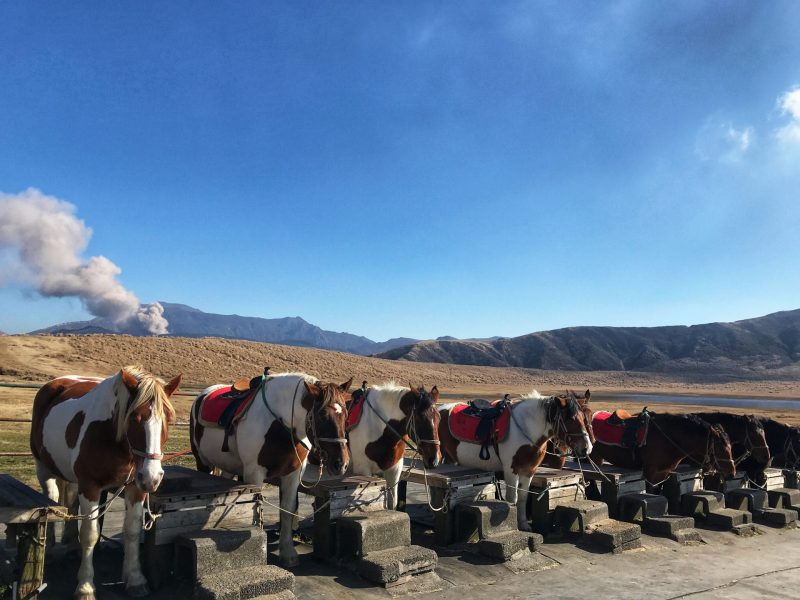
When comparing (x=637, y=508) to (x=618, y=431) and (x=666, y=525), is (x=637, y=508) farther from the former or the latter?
(x=618, y=431)

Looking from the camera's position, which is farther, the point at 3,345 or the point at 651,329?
the point at 651,329

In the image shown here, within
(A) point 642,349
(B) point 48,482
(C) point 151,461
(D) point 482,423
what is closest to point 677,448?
(D) point 482,423

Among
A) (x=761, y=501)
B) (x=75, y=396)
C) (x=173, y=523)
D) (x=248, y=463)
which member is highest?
(x=75, y=396)

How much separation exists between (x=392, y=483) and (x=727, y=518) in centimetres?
667

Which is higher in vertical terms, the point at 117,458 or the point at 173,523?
the point at 117,458

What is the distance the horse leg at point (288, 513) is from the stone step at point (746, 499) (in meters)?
8.96

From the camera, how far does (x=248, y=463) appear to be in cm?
612

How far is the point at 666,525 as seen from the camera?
8.88 metres

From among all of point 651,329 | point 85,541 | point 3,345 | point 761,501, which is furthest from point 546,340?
point 85,541

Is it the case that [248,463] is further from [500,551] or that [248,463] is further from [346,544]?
[500,551]

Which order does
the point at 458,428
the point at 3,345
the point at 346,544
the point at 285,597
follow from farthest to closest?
1. the point at 3,345
2. the point at 458,428
3. the point at 346,544
4. the point at 285,597

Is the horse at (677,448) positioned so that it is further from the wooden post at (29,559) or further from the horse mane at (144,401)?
the wooden post at (29,559)

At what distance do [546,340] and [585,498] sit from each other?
432 ft

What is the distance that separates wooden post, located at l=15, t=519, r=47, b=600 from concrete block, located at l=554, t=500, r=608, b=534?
22.9 feet
